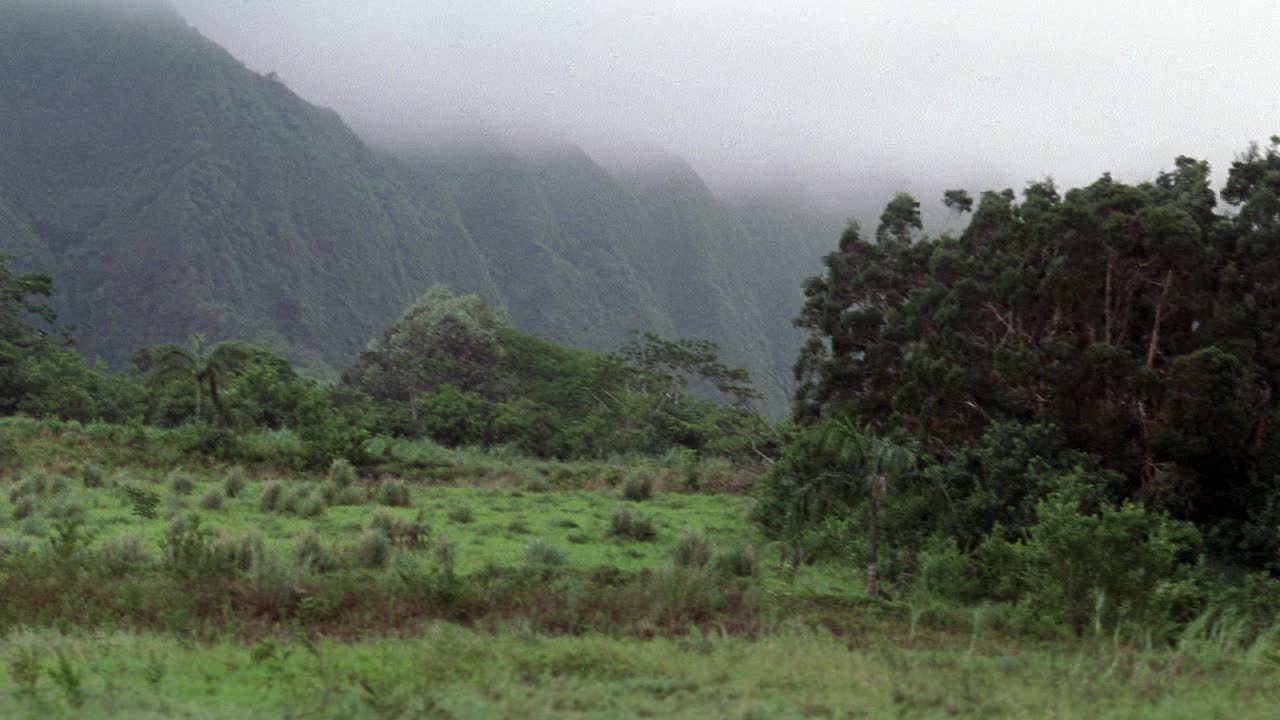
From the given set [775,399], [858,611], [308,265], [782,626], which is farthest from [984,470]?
[775,399]

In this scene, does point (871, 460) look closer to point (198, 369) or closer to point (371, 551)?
point (371, 551)

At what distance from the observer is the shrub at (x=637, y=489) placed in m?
31.7

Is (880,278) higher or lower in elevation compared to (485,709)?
higher

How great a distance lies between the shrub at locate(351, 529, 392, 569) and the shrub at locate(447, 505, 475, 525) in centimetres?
734

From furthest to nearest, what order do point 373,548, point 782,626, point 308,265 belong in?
point 308,265
point 373,548
point 782,626

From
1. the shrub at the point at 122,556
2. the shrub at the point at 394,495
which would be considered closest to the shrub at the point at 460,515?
the shrub at the point at 394,495

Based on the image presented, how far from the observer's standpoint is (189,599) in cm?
1056

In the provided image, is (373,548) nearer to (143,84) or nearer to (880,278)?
(880,278)

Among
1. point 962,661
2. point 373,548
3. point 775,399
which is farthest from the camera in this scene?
point 775,399

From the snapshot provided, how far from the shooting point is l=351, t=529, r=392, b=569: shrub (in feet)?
49.2

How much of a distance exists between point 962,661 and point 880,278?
19.3m

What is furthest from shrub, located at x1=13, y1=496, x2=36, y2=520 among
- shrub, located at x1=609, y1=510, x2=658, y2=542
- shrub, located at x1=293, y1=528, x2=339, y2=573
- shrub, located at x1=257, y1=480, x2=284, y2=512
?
shrub, located at x1=609, y1=510, x2=658, y2=542

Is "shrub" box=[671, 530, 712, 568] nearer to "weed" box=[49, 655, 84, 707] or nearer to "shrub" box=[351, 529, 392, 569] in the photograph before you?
"shrub" box=[351, 529, 392, 569]

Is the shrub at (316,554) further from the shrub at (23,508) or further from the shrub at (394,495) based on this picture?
the shrub at (394,495)
